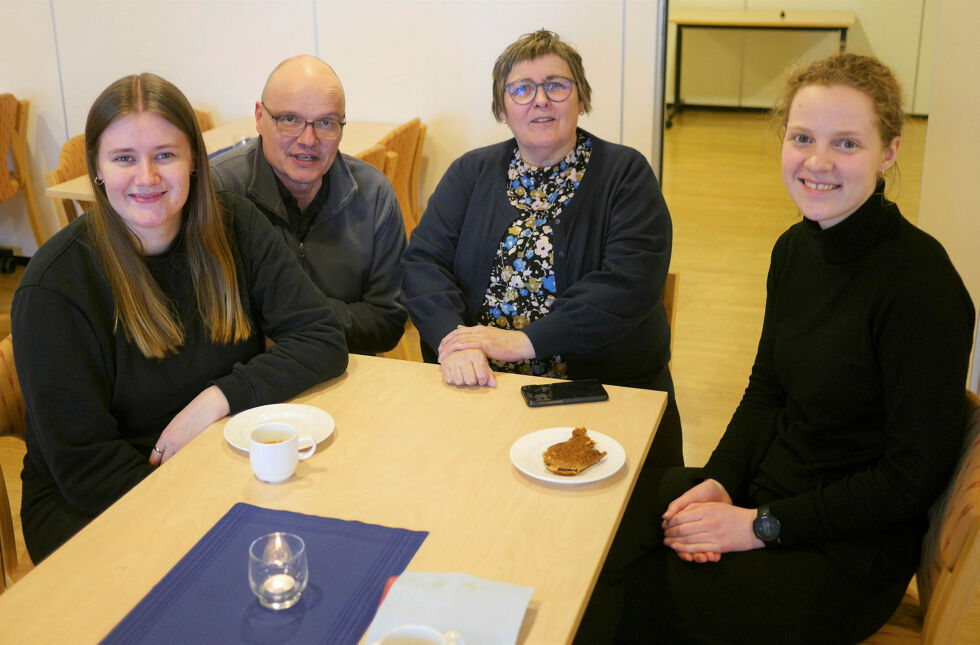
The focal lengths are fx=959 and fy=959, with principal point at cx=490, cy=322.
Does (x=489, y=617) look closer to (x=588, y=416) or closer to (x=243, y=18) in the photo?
(x=588, y=416)

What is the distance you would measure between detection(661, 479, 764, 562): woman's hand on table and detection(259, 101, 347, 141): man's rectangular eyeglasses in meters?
1.34

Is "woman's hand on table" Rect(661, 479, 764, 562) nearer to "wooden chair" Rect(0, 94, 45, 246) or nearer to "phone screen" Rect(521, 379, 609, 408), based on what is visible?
"phone screen" Rect(521, 379, 609, 408)

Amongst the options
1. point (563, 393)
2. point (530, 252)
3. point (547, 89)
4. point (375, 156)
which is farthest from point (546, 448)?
point (375, 156)

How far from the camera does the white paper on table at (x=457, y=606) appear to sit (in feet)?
3.83

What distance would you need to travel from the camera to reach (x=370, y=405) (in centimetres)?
184

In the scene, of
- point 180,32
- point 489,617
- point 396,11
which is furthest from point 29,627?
point 180,32

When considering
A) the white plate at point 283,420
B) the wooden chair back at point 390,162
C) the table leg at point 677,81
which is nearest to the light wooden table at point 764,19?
the table leg at point 677,81

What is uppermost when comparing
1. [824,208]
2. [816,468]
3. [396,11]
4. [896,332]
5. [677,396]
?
[396,11]

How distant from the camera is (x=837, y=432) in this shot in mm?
1695

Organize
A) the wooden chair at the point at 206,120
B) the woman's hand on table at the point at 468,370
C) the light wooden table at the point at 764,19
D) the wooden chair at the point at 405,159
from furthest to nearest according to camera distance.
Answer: the light wooden table at the point at 764,19 < the wooden chair at the point at 206,120 < the wooden chair at the point at 405,159 < the woman's hand on table at the point at 468,370

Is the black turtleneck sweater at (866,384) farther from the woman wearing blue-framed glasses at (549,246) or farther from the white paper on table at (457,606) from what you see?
the white paper on table at (457,606)

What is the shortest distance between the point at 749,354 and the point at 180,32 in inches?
116

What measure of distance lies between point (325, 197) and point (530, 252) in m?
0.62

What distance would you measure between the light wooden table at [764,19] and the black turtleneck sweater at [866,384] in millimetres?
6213
